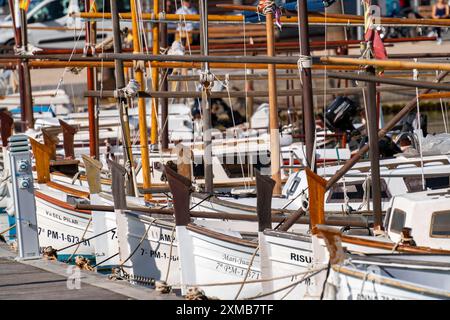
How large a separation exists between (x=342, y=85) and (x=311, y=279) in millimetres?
20385

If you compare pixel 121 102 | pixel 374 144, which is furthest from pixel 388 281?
pixel 121 102

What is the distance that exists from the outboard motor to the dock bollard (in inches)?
409

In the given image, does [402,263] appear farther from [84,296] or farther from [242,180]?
[242,180]

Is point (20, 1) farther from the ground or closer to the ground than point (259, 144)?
farther from the ground

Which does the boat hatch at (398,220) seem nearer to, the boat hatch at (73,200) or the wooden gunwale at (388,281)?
the wooden gunwale at (388,281)

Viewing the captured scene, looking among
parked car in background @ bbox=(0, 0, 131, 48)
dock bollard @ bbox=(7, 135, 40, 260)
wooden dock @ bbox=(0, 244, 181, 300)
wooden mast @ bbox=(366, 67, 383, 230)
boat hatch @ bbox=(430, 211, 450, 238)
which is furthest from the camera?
parked car in background @ bbox=(0, 0, 131, 48)

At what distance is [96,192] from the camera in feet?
60.0

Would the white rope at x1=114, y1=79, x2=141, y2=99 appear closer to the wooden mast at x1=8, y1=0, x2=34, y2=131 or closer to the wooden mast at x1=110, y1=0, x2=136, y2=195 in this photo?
the wooden mast at x1=110, y1=0, x2=136, y2=195

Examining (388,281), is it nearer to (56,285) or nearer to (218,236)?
(218,236)

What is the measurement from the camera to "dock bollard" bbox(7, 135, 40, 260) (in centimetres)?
1625

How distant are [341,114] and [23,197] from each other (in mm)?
10644

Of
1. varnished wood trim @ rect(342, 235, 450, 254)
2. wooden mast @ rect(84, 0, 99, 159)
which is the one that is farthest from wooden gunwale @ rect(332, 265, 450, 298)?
wooden mast @ rect(84, 0, 99, 159)

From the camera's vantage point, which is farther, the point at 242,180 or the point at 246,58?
the point at 242,180
